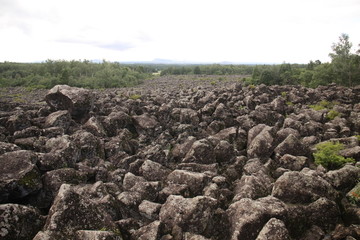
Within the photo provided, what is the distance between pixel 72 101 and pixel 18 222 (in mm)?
16757

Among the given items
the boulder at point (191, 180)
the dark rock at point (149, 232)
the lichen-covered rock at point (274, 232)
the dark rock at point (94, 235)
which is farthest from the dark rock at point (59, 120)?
the lichen-covered rock at point (274, 232)

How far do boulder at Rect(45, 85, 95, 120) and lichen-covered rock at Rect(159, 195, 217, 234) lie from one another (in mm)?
17674

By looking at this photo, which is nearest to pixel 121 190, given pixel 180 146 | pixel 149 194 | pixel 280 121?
pixel 149 194

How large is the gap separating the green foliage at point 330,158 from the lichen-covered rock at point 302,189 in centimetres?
413

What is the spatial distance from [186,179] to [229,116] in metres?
14.2

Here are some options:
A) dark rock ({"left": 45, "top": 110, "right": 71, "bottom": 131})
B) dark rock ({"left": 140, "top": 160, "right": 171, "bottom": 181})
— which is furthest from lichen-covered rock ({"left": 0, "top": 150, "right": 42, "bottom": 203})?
dark rock ({"left": 45, "top": 110, "right": 71, "bottom": 131})

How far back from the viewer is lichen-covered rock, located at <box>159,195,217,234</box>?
10797mm

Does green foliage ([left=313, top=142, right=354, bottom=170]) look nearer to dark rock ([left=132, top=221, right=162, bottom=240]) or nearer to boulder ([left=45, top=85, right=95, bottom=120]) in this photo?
dark rock ([left=132, top=221, right=162, bottom=240])

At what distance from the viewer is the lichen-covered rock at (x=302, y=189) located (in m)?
12.1

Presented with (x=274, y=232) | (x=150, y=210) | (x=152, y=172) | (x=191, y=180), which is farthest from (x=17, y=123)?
(x=274, y=232)

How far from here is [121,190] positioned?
1405cm

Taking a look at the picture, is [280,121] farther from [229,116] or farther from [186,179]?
[186,179]

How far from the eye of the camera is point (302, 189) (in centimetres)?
1224

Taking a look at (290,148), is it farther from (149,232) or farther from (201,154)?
(149,232)
